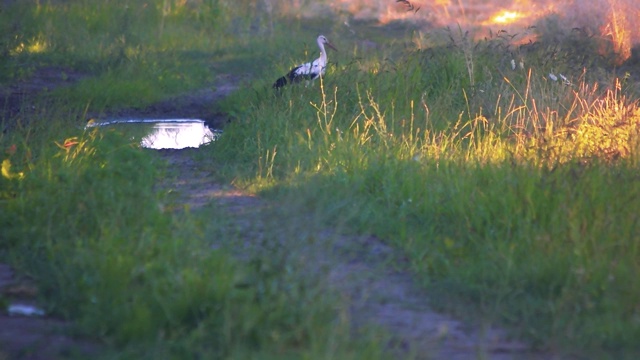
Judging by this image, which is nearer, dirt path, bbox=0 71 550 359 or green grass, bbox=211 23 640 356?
dirt path, bbox=0 71 550 359

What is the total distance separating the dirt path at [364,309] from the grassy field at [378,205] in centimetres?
12

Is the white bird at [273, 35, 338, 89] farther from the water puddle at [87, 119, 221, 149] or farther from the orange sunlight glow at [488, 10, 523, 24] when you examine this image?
the orange sunlight glow at [488, 10, 523, 24]

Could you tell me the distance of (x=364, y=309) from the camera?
4199mm

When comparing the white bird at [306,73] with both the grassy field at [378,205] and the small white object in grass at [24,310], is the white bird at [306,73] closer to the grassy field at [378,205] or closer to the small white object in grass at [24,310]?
the grassy field at [378,205]

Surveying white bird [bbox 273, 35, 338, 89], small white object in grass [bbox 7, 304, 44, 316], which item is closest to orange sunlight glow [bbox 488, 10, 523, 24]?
white bird [bbox 273, 35, 338, 89]

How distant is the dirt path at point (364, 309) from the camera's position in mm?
3717

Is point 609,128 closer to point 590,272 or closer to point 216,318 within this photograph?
point 590,272

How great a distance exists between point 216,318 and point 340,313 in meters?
0.56

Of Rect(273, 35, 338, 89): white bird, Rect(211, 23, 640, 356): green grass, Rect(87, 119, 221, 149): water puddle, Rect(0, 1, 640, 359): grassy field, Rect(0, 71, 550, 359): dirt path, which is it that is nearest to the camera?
Rect(0, 71, 550, 359): dirt path

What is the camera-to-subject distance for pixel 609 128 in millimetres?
6512

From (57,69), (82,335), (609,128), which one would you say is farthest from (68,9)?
(82,335)

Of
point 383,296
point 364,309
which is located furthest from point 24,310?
point 383,296

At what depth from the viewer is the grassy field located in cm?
384

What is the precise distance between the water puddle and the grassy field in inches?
29.0
